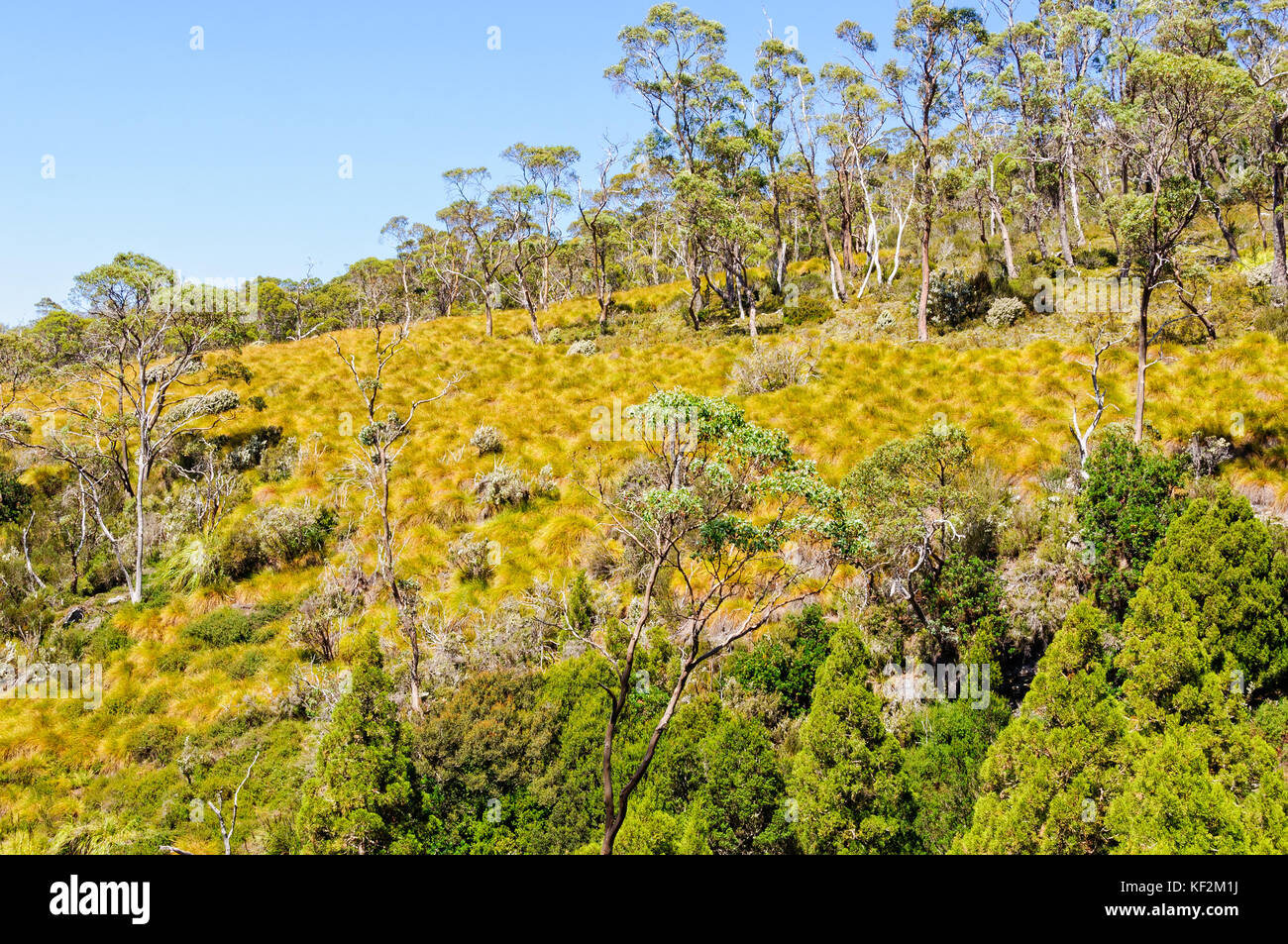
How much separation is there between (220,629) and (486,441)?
8707 mm

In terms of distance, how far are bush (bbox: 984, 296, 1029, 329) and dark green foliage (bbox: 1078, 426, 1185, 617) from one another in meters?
12.2

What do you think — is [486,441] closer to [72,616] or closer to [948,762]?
[72,616]

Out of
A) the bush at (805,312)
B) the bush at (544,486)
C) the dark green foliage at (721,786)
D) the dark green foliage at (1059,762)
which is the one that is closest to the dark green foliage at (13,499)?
the bush at (544,486)

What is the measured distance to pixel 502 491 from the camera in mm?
19719

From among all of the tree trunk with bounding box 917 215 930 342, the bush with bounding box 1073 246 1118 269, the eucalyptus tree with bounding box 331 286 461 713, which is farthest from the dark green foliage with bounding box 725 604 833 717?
the bush with bounding box 1073 246 1118 269

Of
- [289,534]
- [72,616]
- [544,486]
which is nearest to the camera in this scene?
[72,616]

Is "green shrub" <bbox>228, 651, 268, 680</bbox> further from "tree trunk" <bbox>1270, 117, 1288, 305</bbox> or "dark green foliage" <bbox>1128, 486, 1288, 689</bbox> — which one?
"tree trunk" <bbox>1270, 117, 1288, 305</bbox>

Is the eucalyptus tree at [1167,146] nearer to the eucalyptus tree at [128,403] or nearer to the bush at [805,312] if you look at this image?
the bush at [805,312]

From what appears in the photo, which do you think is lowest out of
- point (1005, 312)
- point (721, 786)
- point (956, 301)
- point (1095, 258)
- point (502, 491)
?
point (721, 786)

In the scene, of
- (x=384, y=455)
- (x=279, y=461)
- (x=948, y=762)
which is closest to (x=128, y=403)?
(x=279, y=461)

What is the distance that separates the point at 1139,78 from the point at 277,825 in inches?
852

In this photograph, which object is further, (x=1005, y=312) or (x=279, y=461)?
(x=1005, y=312)
